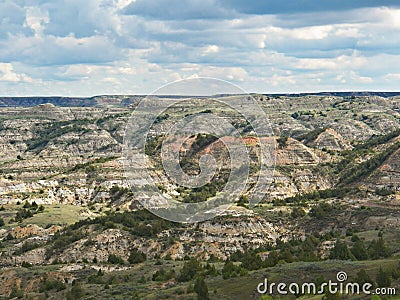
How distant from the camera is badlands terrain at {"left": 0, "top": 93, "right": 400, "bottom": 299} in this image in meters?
61.0

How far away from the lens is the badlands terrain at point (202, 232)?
60969 mm

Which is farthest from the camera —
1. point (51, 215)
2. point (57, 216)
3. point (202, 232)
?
point (51, 215)

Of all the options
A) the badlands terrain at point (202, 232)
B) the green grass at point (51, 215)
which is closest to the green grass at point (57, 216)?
the green grass at point (51, 215)

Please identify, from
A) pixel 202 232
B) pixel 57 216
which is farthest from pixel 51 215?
pixel 202 232

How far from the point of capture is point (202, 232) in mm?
89375

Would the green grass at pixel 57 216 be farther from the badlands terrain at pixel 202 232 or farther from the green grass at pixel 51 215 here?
the badlands terrain at pixel 202 232

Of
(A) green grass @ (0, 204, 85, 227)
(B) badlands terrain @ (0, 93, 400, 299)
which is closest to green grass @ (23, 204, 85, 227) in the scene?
(A) green grass @ (0, 204, 85, 227)

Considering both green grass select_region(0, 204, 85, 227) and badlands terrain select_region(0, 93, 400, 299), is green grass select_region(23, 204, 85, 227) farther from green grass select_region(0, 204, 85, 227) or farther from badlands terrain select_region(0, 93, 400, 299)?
badlands terrain select_region(0, 93, 400, 299)

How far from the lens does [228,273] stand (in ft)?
200

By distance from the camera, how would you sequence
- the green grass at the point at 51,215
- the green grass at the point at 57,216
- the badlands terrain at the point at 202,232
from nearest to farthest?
the badlands terrain at the point at 202,232 < the green grass at the point at 51,215 < the green grass at the point at 57,216

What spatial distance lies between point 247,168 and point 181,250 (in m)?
42.4

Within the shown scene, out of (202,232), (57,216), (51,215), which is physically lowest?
(202,232)

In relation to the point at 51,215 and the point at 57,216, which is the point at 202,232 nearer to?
the point at 57,216

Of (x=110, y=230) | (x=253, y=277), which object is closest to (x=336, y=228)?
(x=110, y=230)
